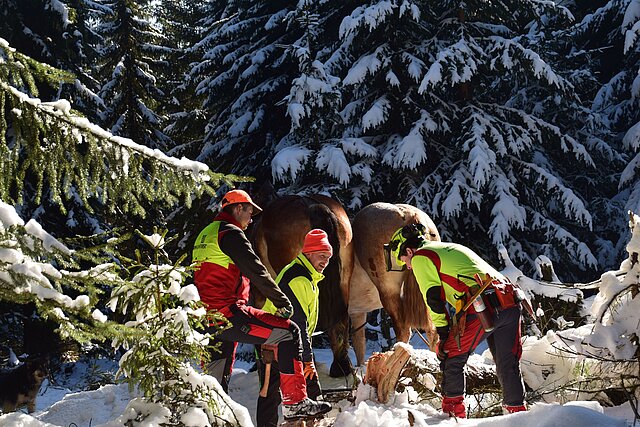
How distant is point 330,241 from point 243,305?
2.40 meters

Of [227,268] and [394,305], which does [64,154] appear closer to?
[227,268]

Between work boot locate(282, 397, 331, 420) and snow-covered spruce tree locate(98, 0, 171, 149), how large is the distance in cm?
1240

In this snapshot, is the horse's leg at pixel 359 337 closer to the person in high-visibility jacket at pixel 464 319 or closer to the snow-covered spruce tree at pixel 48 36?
the person in high-visibility jacket at pixel 464 319

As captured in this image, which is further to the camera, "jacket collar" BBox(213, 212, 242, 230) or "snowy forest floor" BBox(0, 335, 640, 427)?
"jacket collar" BBox(213, 212, 242, 230)

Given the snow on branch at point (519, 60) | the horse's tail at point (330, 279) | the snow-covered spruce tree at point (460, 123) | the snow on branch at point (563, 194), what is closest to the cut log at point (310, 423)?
the horse's tail at point (330, 279)

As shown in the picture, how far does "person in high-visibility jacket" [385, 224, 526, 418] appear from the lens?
14.1ft

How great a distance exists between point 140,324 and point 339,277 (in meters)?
4.83

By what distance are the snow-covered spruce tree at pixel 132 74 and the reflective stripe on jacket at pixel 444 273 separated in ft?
40.6

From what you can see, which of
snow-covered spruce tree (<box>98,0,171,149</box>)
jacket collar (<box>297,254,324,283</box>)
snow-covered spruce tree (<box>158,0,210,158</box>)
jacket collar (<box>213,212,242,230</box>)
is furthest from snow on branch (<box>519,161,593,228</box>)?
snow-covered spruce tree (<box>98,0,171,149</box>)

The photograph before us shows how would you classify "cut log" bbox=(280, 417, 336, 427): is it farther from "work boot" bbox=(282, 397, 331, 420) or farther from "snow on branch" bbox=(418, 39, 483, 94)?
"snow on branch" bbox=(418, 39, 483, 94)

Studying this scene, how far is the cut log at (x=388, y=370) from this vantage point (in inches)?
186

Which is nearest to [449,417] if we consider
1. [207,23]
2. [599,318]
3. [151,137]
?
[599,318]

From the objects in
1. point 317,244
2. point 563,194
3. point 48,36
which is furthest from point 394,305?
point 48,36

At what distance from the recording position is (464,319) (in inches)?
172
